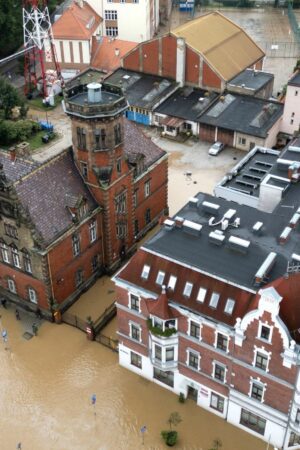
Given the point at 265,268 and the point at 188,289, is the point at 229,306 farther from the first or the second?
the point at 265,268

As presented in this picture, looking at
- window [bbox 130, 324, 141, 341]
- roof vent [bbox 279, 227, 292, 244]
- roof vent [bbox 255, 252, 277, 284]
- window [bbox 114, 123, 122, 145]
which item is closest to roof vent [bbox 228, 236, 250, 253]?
roof vent [bbox 255, 252, 277, 284]

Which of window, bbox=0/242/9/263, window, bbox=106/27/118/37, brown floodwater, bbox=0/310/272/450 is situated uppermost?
window, bbox=106/27/118/37

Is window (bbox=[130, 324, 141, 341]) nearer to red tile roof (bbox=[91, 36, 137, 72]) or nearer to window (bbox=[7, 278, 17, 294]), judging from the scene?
window (bbox=[7, 278, 17, 294])

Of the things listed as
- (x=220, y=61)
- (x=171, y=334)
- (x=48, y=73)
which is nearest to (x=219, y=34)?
(x=220, y=61)

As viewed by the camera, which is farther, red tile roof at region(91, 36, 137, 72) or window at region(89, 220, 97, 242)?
red tile roof at region(91, 36, 137, 72)

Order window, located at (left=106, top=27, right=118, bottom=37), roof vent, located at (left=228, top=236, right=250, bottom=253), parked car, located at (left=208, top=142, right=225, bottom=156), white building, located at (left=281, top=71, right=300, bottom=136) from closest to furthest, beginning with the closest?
roof vent, located at (left=228, top=236, right=250, bottom=253) < white building, located at (left=281, top=71, right=300, bottom=136) < parked car, located at (left=208, top=142, right=225, bottom=156) < window, located at (left=106, top=27, right=118, bottom=37)

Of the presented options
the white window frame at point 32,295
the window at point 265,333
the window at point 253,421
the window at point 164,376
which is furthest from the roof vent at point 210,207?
the white window frame at point 32,295

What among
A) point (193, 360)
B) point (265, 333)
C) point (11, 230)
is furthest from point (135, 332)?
point (11, 230)
